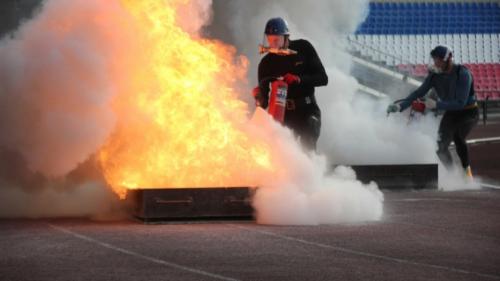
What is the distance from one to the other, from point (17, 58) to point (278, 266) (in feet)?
15.5

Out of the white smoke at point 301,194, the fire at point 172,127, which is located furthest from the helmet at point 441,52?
the fire at point 172,127

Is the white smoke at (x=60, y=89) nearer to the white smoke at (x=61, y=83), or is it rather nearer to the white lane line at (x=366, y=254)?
the white smoke at (x=61, y=83)

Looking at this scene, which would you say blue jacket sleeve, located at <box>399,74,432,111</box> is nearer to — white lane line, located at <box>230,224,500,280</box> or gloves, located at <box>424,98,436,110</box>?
gloves, located at <box>424,98,436,110</box>

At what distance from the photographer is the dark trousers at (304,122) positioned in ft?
48.2

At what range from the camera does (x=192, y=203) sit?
12.6m

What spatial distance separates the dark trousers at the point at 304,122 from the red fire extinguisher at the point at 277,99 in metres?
0.53

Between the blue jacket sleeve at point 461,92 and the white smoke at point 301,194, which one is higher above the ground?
the blue jacket sleeve at point 461,92

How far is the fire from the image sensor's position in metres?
13.1

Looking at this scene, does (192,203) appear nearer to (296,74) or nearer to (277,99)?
(277,99)

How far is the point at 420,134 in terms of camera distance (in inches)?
797

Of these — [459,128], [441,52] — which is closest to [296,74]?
[441,52]

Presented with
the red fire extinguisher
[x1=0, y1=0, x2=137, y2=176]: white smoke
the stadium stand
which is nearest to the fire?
[x1=0, y1=0, x2=137, y2=176]: white smoke

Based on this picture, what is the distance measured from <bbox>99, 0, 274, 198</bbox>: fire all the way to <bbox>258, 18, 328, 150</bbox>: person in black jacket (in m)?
1.19

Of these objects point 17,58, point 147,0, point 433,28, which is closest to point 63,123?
point 17,58
